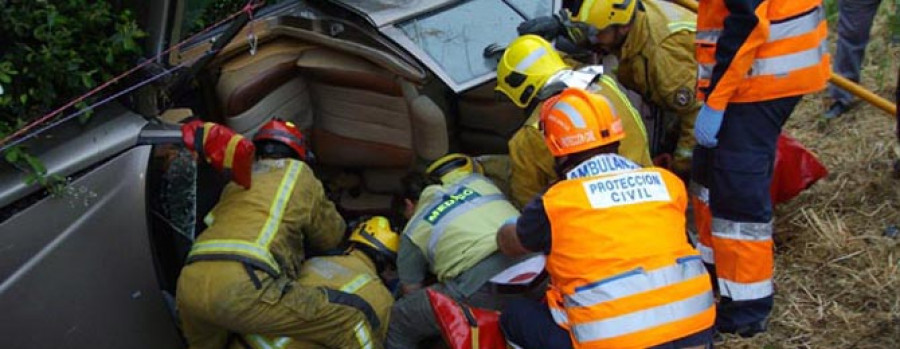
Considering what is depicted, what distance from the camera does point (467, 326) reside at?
117 inches

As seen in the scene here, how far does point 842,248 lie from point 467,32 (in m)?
1.92

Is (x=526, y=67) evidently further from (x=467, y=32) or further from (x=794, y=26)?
(x=794, y=26)

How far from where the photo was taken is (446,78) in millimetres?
3539

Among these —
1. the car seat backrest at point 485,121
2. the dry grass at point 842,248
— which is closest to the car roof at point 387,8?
the car seat backrest at point 485,121

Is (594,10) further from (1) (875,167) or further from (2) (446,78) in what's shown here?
(1) (875,167)

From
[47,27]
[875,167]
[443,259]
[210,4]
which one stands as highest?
[47,27]

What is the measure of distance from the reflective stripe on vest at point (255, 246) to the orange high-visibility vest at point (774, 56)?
5.18 feet

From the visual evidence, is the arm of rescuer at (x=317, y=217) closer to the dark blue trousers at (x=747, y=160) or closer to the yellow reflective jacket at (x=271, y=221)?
the yellow reflective jacket at (x=271, y=221)

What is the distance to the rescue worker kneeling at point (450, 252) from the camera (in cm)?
306

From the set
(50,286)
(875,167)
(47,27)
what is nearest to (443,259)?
(50,286)

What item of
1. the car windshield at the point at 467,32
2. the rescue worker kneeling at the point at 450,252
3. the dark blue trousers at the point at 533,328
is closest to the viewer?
the dark blue trousers at the point at 533,328

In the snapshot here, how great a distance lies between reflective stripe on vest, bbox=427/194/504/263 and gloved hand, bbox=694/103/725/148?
2.52 ft

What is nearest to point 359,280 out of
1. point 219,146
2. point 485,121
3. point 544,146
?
point 219,146

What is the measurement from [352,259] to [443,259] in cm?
48
